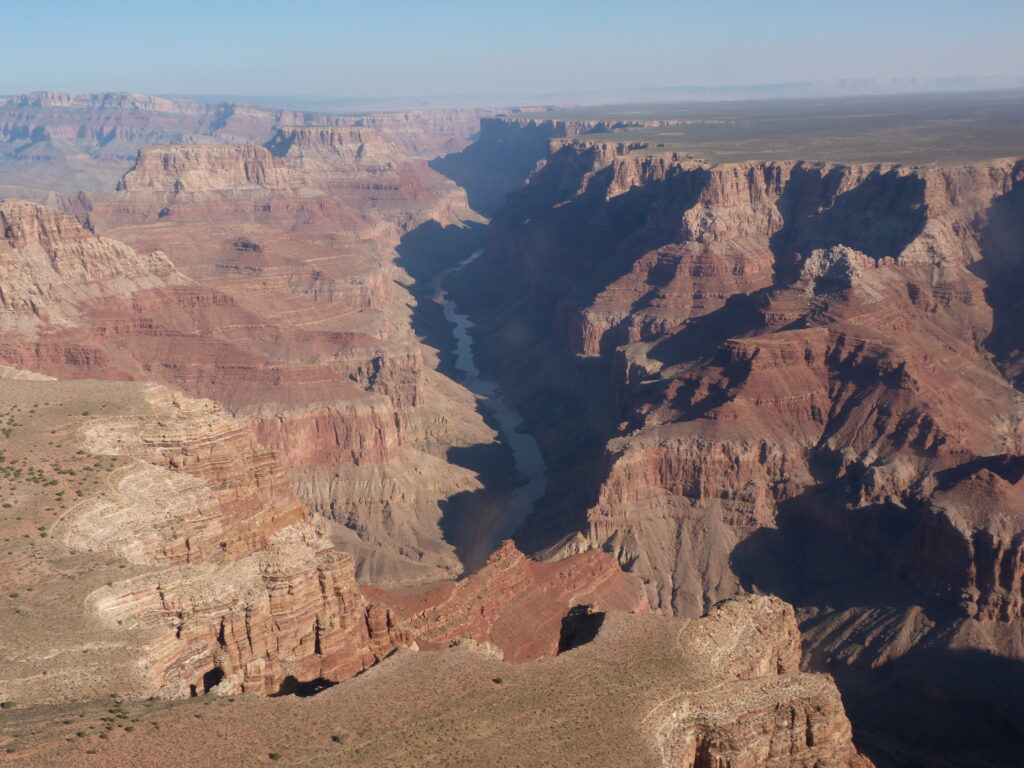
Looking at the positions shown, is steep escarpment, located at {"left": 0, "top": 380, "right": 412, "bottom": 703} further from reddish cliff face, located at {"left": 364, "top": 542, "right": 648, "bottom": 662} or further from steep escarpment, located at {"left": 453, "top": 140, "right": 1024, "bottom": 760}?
steep escarpment, located at {"left": 453, "top": 140, "right": 1024, "bottom": 760}

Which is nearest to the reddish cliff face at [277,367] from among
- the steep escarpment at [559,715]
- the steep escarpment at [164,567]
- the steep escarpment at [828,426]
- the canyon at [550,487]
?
the canyon at [550,487]

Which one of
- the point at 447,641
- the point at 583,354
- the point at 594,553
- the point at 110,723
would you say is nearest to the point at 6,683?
the point at 110,723

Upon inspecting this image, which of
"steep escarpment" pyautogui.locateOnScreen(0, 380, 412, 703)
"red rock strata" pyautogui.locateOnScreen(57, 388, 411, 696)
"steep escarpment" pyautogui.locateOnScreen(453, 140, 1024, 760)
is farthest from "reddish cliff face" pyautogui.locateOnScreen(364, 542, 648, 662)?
"steep escarpment" pyautogui.locateOnScreen(453, 140, 1024, 760)

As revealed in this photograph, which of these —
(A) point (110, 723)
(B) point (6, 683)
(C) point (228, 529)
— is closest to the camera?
(A) point (110, 723)

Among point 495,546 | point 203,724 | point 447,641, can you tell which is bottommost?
point 495,546

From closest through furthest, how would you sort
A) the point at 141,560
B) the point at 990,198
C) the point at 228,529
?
1. the point at 141,560
2. the point at 228,529
3. the point at 990,198

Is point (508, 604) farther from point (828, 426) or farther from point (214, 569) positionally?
point (828, 426)

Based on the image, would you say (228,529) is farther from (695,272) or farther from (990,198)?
(990,198)
